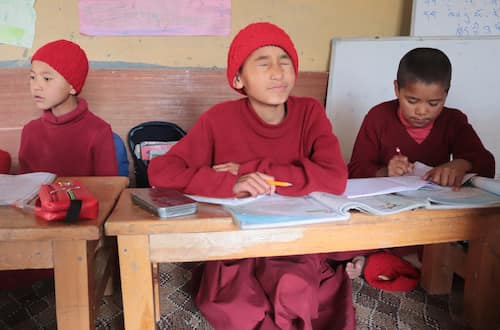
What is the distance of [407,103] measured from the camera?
1.50 meters

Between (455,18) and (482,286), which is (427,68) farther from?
(455,18)

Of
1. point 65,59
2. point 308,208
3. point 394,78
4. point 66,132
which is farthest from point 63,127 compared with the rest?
point 394,78

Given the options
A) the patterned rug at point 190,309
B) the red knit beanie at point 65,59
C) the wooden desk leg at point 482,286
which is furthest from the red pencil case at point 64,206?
the wooden desk leg at point 482,286

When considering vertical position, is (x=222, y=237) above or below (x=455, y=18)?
below

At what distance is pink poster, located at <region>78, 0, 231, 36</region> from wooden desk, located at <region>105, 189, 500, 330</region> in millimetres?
1630

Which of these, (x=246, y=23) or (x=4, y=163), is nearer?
(x=4, y=163)

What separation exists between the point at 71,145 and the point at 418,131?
131cm

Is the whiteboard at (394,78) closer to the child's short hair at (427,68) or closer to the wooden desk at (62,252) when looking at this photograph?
the child's short hair at (427,68)

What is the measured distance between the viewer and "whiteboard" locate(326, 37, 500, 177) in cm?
241

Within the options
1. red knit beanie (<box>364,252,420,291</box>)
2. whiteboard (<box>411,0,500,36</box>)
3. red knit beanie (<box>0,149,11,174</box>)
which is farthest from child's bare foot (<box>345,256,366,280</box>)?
whiteboard (<box>411,0,500,36</box>)

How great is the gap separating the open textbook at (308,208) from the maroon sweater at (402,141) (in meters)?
0.56

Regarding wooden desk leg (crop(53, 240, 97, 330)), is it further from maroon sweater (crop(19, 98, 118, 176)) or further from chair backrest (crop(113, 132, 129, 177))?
chair backrest (crop(113, 132, 129, 177))

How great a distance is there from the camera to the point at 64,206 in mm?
839

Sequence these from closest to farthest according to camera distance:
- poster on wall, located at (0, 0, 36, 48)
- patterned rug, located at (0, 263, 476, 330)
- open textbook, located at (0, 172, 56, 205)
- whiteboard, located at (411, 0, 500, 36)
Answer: open textbook, located at (0, 172, 56, 205) < patterned rug, located at (0, 263, 476, 330) < poster on wall, located at (0, 0, 36, 48) < whiteboard, located at (411, 0, 500, 36)
